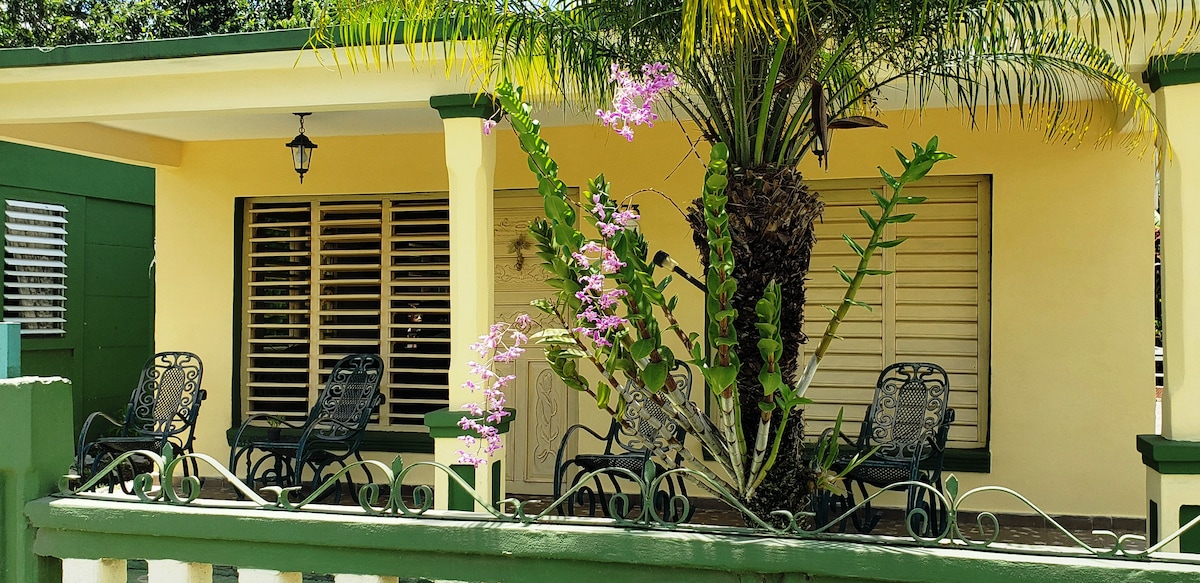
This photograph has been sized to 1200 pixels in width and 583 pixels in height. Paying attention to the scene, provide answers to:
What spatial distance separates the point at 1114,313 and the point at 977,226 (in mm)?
1000

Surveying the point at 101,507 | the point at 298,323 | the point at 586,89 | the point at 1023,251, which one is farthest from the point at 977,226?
the point at 101,507

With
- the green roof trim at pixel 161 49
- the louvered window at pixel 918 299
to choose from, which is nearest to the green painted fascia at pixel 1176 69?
the louvered window at pixel 918 299

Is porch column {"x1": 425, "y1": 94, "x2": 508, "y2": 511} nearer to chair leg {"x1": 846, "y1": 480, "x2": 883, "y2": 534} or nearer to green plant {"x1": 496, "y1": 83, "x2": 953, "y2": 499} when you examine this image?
chair leg {"x1": 846, "y1": 480, "x2": 883, "y2": 534}

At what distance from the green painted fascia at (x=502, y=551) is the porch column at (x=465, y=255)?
3.04 metres

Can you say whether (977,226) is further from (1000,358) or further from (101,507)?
(101,507)

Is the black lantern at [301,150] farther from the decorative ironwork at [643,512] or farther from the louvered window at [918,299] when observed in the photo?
the decorative ironwork at [643,512]

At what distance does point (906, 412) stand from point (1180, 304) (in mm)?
2019

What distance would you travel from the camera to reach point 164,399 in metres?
7.55

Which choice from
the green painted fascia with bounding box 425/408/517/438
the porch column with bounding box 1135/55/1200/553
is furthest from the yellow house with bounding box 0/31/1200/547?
the green painted fascia with bounding box 425/408/517/438

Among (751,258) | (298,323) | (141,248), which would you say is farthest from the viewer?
(141,248)

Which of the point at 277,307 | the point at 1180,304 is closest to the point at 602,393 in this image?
the point at 1180,304

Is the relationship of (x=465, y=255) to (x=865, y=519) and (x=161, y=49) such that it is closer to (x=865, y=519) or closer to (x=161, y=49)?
(x=161, y=49)

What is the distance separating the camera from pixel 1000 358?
676 centimetres

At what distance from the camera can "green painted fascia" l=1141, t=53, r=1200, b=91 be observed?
181 inches
